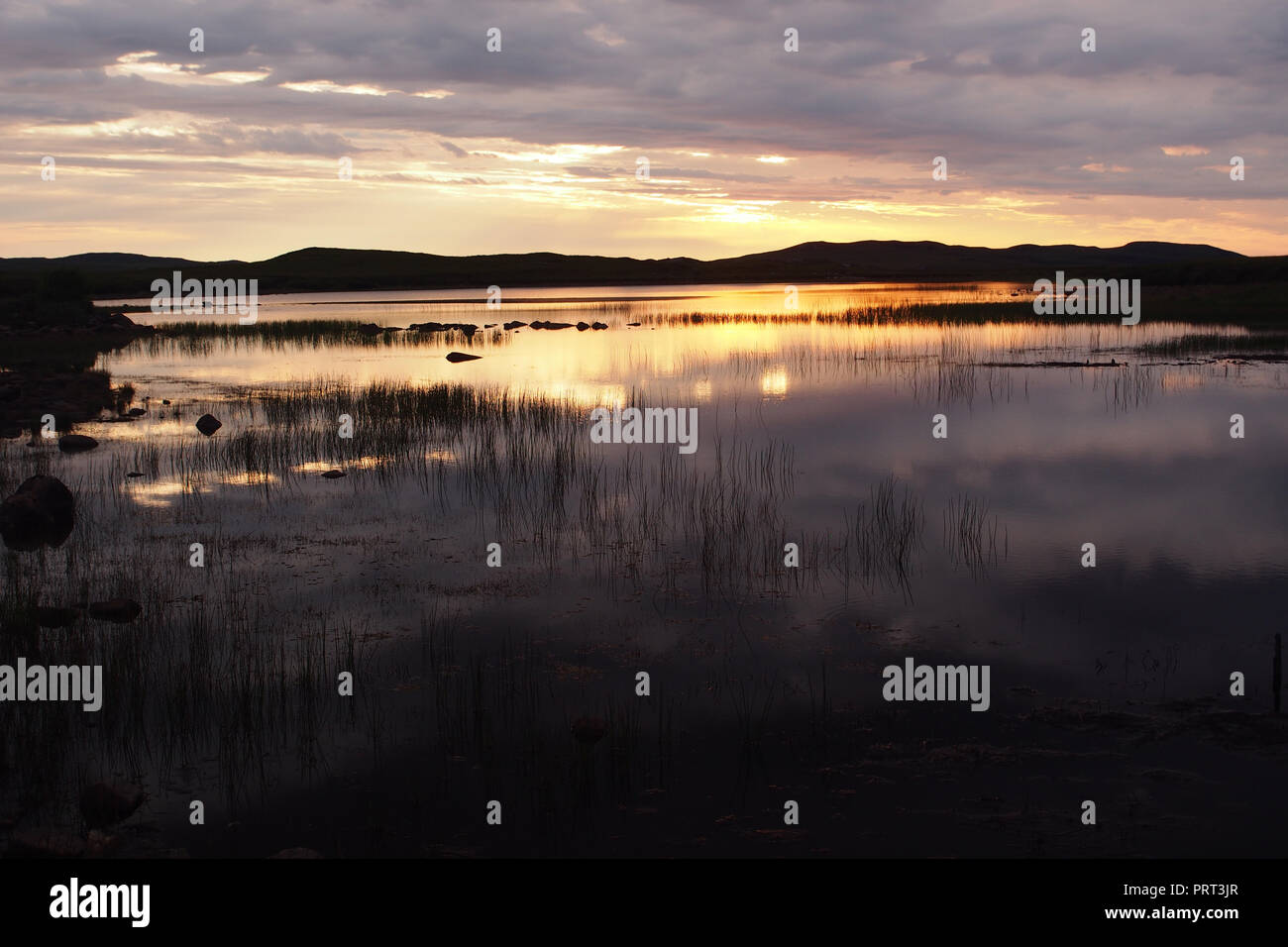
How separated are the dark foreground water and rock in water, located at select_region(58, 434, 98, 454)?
30cm

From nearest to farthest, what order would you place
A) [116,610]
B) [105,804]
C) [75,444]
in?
[105,804]
[116,610]
[75,444]

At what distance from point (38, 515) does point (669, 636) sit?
9666 millimetres

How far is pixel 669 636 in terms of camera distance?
31.7ft

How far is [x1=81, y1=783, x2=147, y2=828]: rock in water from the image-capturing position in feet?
21.4

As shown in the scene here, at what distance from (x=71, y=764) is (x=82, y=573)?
16.4ft

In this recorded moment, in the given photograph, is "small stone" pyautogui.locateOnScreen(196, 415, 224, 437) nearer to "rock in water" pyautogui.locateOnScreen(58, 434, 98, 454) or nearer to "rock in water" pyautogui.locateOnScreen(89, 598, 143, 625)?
"rock in water" pyautogui.locateOnScreen(58, 434, 98, 454)

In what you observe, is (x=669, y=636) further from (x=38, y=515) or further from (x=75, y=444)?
(x=75, y=444)

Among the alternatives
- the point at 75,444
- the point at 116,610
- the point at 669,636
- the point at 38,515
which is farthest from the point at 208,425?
the point at 669,636

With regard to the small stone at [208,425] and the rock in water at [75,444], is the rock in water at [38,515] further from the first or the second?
the small stone at [208,425]

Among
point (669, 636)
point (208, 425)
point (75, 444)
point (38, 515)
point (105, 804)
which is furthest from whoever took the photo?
point (208, 425)

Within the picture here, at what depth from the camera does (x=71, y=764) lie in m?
7.25
